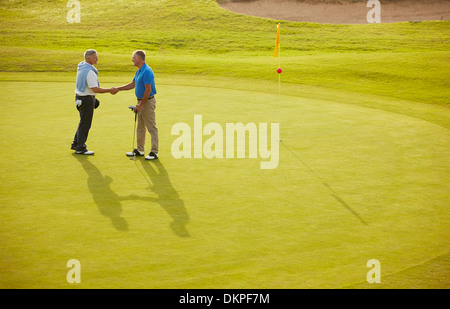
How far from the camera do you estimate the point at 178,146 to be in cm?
1130

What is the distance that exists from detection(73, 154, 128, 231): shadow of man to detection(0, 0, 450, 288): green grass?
0.12 feet

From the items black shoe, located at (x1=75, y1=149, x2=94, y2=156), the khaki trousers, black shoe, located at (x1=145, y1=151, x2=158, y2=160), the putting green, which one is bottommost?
the putting green

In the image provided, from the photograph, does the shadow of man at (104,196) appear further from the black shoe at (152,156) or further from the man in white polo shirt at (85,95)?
the black shoe at (152,156)

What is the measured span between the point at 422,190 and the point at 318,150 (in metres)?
2.55

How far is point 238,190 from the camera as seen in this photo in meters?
8.61

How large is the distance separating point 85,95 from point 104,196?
3444 mm

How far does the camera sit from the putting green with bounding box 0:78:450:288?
6012 millimetres

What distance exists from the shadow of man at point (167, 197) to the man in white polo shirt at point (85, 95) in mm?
1389

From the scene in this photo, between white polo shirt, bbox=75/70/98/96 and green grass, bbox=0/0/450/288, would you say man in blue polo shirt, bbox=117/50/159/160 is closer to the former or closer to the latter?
green grass, bbox=0/0/450/288

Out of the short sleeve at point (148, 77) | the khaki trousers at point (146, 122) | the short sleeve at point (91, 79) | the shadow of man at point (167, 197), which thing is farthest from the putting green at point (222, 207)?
the short sleeve at point (148, 77)

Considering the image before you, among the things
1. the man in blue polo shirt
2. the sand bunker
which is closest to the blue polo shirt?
the man in blue polo shirt

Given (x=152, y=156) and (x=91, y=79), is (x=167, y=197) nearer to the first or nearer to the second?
(x=152, y=156)

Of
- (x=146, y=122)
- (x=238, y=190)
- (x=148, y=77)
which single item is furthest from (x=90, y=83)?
(x=238, y=190)
